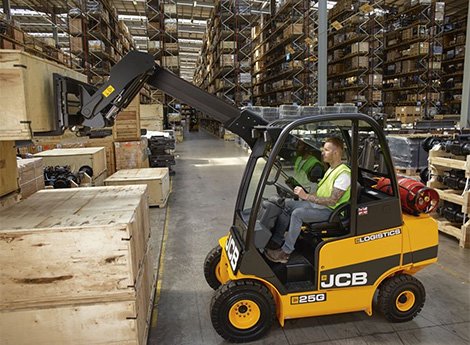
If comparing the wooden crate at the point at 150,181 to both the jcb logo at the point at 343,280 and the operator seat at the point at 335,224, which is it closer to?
the operator seat at the point at 335,224

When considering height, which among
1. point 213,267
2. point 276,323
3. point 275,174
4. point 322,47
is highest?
point 322,47

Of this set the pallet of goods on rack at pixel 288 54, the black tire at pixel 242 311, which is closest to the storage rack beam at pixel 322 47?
the pallet of goods on rack at pixel 288 54

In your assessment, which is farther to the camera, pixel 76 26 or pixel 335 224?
pixel 76 26

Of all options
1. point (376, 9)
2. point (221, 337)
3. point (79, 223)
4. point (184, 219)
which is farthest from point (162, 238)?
point (376, 9)

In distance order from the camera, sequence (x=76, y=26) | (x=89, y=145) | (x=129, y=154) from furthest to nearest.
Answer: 1. (x=76, y=26)
2. (x=89, y=145)
3. (x=129, y=154)

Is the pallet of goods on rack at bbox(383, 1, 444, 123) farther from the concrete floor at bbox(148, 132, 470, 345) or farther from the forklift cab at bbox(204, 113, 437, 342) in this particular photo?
the forklift cab at bbox(204, 113, 437, 342)

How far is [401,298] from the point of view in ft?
9.82

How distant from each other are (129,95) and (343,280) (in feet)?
Result: 7.46

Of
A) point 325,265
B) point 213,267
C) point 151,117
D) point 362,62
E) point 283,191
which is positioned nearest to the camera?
point 325,265

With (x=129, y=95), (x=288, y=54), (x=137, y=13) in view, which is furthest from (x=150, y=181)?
(x=137, y=13)

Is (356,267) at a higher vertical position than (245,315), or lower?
higher

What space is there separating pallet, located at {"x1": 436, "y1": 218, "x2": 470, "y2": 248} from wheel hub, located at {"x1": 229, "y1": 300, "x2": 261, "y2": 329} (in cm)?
341

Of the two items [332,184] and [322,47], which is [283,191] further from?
[322,47]

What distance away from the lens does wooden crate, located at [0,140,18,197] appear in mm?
2795
